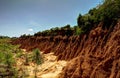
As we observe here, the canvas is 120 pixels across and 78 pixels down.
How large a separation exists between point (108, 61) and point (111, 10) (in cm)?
1074

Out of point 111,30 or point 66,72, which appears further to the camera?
point 111,30

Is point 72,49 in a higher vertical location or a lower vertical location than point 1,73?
higher

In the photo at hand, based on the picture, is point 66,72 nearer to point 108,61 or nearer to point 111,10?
Answer: point 108,61

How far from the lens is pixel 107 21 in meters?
33.6

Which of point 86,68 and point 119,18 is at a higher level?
point 119,18

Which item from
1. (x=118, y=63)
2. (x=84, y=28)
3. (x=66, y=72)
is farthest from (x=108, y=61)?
(x=84, y=28)

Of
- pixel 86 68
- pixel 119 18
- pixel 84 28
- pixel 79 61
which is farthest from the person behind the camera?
pixel 84 28

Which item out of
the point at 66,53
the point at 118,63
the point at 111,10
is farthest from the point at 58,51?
the point at 118,63

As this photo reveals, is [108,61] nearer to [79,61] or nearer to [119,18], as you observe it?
[79,61]

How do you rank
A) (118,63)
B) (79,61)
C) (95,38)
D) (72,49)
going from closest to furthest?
1. (118,63)
2. (79,61)
3. (95,38)
4. (72,49)

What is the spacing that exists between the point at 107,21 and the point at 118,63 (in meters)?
11.5

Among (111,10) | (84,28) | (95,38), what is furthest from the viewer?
(84,28)

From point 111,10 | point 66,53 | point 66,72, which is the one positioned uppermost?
point 111,10

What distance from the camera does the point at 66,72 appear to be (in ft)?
96.7
